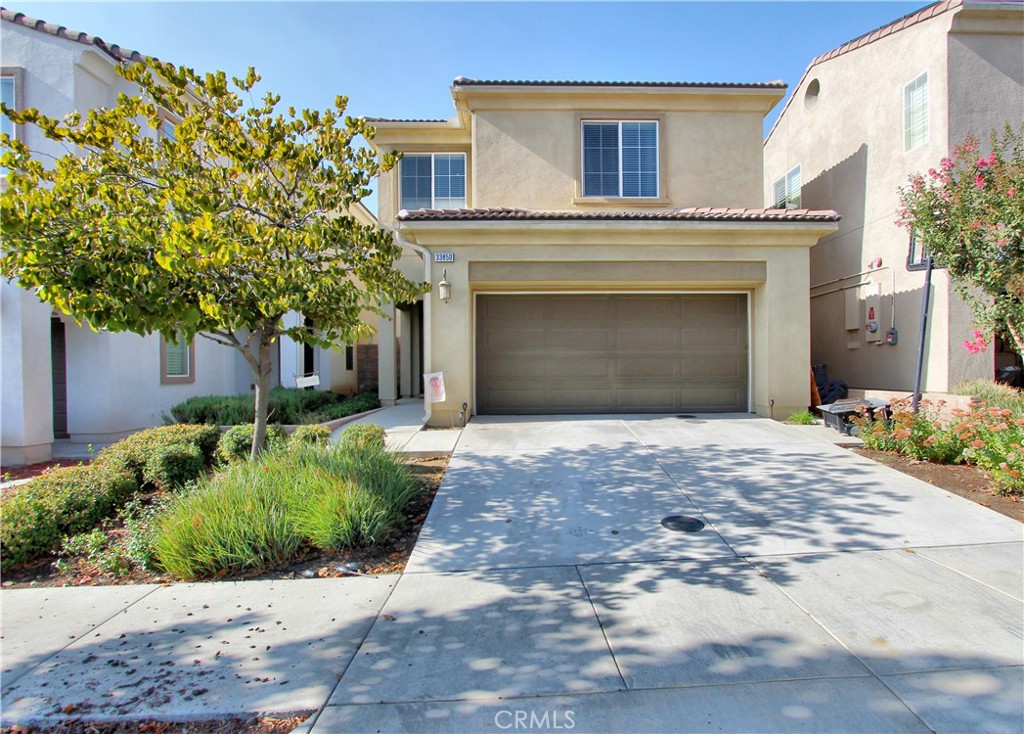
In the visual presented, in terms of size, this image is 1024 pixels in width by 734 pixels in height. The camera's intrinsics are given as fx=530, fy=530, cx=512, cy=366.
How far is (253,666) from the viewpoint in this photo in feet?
10.2

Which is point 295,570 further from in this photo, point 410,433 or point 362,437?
point 410,433

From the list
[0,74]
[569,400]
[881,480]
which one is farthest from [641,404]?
[0,74]

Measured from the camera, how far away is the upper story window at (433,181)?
13.3 meters

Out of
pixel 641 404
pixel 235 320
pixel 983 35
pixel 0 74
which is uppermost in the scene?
pixel 983 35

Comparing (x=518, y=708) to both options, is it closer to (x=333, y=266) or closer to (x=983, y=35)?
(x=333, y=266)

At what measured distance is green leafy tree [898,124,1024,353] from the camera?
6168mm

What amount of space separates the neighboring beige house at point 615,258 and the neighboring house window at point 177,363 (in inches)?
231

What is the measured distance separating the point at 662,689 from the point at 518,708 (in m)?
0.78

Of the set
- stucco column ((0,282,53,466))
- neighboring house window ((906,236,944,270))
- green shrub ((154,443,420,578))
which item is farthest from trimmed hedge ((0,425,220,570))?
neighboring house window ((906,236,944,270))

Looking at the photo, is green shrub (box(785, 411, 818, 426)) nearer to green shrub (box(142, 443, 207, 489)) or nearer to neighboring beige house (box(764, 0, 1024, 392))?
neighboring beige house (box(764, 0, 1024, 392))

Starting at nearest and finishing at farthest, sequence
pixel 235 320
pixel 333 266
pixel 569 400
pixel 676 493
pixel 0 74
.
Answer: pixel 235 320
pixel 333 266
pixel 676 493
pixel 0 74
pixel 569 400

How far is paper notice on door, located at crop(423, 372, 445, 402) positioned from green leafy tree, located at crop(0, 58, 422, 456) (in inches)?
154

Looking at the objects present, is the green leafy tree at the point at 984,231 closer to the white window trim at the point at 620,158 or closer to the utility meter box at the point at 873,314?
the utility meter box at the point at 873,314

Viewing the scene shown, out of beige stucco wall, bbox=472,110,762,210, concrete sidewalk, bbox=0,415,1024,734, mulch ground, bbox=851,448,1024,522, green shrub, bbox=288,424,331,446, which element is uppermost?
beige stucco wall, bbox=472,110,762,210
